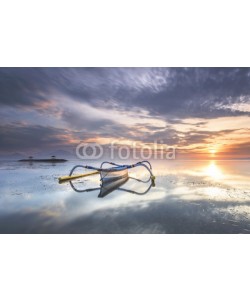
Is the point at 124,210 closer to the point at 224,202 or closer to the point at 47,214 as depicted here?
the point at 47,214

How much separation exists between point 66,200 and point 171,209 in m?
5.08

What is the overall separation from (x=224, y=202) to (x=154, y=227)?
4.62 meters

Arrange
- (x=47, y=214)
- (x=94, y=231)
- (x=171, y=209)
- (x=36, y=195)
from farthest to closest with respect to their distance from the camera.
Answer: (x=36, y=195) < (x=171, y=209) < (x=47, y=214) < (x=94, y=231)

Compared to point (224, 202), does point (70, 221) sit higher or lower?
lower

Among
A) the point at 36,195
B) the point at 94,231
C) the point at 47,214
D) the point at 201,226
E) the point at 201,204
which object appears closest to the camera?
the point at 94,231

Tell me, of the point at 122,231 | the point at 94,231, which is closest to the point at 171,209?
the point at 122,231

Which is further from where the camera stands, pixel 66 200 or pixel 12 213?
pixel 66 200

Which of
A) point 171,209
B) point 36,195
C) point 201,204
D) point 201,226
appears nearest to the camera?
point 201,226

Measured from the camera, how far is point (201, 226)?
222 inches

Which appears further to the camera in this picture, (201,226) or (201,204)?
(201,204)

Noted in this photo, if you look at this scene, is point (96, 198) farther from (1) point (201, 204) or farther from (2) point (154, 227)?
(1) point (201, 204)

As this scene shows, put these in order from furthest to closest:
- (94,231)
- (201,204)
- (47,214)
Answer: (201,204) < (47,214) < (94,231)

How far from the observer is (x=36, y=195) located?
999 centimetres

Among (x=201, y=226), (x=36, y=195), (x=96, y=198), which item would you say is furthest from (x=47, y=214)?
(x=201, y=226)
